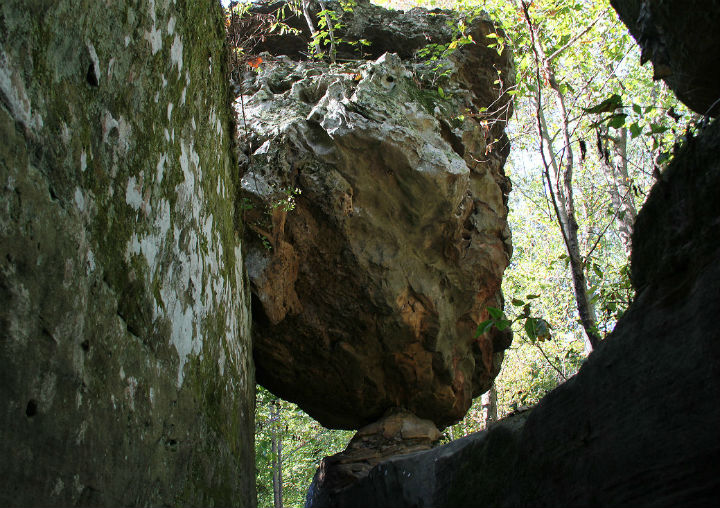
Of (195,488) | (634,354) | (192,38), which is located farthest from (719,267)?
(192,38)

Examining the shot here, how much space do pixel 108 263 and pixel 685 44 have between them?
2848mm

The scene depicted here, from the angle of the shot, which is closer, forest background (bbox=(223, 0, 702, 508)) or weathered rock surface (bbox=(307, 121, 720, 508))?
weathered rock surface (bbox=(307, 121, 720, 508))

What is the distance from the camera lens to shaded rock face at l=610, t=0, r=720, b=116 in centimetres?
261

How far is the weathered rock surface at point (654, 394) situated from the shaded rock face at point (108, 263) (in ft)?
5.57

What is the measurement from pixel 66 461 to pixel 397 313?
4915 mm

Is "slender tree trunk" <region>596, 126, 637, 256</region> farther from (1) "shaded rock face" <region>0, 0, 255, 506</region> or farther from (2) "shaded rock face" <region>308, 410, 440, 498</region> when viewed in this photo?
(2) "shaded rock face" <region>308, 410, 440, 498</region>

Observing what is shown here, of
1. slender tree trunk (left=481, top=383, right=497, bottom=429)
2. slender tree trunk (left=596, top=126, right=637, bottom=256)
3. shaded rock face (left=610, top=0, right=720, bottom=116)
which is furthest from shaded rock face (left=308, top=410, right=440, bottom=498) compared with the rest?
slender tree trunk (left=481, top=383, right=497, bottom=429)

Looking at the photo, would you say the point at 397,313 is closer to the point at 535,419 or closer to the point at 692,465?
the point at 535,419

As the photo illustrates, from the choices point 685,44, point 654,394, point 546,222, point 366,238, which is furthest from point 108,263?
point 546,222

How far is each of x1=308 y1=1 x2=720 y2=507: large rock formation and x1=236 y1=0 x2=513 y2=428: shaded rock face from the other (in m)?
3.48

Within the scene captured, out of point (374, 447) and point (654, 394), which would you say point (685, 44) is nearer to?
point (654, 394)

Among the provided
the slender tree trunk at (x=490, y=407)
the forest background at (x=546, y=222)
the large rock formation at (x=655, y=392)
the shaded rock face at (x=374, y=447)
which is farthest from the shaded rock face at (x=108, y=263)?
the slender tree trunk at (x=490, y=407)

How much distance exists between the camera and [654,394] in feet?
6.15

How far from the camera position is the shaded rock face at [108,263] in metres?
1.58
